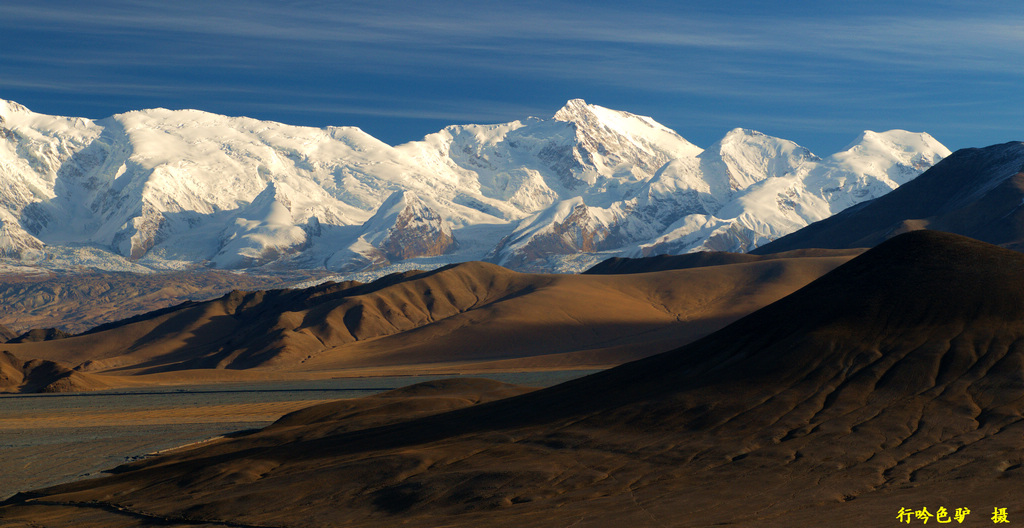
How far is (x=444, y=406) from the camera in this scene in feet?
237

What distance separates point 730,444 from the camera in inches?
1705

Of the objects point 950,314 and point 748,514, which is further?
point 950,314

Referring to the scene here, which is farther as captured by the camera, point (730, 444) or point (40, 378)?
point (40, 378)

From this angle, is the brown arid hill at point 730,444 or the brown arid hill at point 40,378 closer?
the brown arid hill at point 730,444

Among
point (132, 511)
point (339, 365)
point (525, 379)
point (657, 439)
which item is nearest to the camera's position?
point (132, 511)

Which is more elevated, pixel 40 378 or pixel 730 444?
pixel 40 378

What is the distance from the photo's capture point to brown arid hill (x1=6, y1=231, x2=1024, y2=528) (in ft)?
118

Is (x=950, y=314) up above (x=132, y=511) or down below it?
above

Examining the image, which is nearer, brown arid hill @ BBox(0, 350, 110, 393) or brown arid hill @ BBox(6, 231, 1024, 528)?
brown arid hill @ BBox(6, 231, 1024, 528)

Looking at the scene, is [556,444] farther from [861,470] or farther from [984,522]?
[984,522]

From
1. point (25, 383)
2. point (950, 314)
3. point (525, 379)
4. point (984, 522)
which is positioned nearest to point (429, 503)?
point (984, 522)

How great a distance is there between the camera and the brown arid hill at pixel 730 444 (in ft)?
118

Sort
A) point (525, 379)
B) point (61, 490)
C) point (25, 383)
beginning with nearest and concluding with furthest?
point (61, 490), point (525, 379), point (25, 383)

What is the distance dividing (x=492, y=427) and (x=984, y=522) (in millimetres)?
27585
